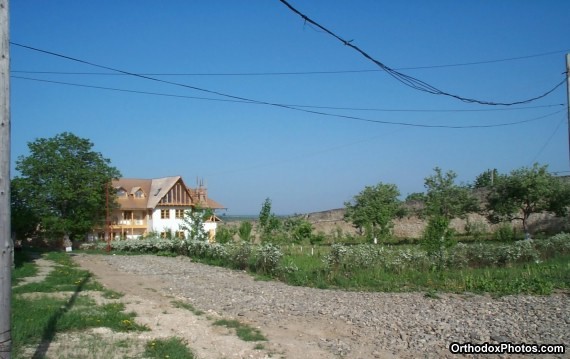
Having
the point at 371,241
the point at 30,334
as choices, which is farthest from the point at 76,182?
the point at 30,334

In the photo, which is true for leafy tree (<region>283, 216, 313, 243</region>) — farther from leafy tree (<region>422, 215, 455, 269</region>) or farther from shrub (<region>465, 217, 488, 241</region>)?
leafy tree (<region>422, 215, 455, 269</region>)

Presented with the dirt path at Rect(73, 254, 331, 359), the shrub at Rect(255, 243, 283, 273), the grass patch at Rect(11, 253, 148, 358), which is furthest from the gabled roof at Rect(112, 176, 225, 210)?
the dirt path at Rect(73, 254, 331, 359)

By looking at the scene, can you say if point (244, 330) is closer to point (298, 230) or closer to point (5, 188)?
point (5, 188)

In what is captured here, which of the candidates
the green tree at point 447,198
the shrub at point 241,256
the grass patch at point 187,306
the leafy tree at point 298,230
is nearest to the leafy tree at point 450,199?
the green tree at point 447,198

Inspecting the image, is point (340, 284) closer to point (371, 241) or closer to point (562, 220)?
point (371, 241)

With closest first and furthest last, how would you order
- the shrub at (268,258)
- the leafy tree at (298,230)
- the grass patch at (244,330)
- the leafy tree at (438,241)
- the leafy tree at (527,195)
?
1. the grass patch at (244,330)
2. the leafy tree at (438,241)
3. the shrub at (268,258)
4. the leafy tree at (527,195)
5. the leafy tree at (298,230)

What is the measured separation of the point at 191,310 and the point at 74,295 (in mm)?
3638

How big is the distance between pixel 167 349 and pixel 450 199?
3259 cm

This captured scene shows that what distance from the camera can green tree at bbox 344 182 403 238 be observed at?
37.6 metres

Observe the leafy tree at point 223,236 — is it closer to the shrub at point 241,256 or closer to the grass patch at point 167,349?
the shrub at point 241,256

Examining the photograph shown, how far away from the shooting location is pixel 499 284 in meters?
12.4

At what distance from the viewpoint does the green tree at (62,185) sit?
3653 cm

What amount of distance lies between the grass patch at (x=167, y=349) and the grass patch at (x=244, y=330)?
1.09 metres

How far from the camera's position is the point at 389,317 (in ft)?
31.6
